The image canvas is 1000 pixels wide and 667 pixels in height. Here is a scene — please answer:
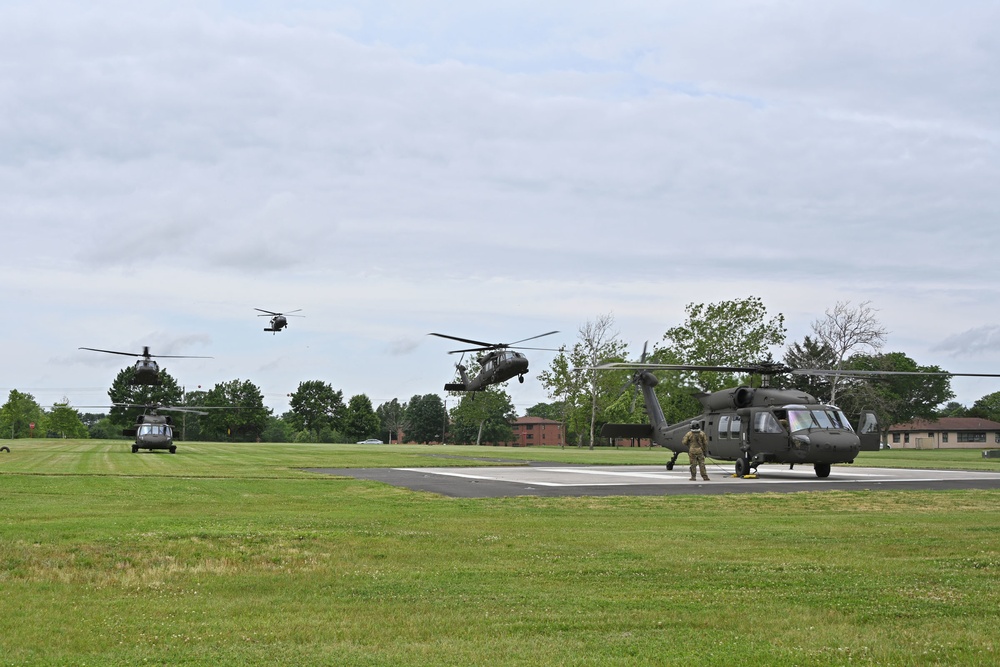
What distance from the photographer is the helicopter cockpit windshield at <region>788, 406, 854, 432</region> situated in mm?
29156

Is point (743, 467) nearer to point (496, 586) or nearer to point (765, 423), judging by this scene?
point (765, 423)

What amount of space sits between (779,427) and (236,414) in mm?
142573

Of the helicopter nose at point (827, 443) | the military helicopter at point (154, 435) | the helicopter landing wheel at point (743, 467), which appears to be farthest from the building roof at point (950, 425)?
the helicopter nose at point (827, 443)

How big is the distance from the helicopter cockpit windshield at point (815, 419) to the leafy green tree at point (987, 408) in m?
166

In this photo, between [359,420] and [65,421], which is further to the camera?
[359,420]

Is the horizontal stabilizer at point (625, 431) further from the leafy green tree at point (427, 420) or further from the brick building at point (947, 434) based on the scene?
the leafy green tree at point (427, 420)

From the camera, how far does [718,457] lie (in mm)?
32219

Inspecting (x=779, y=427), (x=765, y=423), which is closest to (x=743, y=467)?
(x=765, y=423)

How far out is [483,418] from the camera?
14000 cm

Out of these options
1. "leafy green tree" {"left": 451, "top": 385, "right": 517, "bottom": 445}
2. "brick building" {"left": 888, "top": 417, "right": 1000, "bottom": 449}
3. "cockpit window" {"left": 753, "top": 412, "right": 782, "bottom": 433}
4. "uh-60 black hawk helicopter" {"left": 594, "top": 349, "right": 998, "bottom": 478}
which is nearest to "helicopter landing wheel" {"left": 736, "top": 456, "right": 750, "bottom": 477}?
"uh-60 black hawk helicopter" {"left": 594, "top": 349, "right": 998, "bottom": 478}

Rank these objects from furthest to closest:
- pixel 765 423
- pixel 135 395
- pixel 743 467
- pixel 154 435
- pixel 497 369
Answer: pixel 135 395, pixel 154 435, pixel 497 369, pixel 743 467, pixel 765 423

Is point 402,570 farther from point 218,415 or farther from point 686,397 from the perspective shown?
point 218,415

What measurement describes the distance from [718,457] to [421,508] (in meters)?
16.2

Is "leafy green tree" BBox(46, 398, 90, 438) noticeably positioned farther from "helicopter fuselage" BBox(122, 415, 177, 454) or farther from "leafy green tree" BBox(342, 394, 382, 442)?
"helicopter fuselage" BBox(122, 415, 177, 454)
